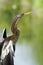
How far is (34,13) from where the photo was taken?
7.51ft

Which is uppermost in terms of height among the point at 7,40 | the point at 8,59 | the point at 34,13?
the point at 34,13

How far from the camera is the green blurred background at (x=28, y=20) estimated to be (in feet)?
7.46

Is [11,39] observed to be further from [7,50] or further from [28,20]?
[28,20]

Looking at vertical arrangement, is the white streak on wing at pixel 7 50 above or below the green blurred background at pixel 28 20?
below

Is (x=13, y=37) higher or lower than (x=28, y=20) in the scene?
lower

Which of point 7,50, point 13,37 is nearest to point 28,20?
point 13,37

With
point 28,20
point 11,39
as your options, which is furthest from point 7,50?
point 28,20

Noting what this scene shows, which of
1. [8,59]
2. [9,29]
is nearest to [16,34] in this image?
[9,29]

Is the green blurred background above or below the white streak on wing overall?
above

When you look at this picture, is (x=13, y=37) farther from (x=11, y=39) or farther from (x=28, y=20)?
(x=28, y=20)

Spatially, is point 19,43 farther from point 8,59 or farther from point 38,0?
point 38,0

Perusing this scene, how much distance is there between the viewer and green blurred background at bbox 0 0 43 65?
2273mm

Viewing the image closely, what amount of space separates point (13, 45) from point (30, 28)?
0.21 meters

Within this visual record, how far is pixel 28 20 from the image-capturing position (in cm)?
228
